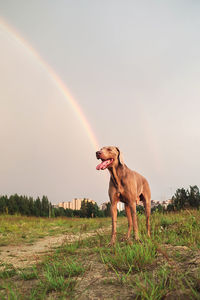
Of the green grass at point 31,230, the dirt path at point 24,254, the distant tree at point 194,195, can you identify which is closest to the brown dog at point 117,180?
the dirt path at point 24,254

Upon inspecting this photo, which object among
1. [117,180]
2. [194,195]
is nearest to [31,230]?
[117,180]

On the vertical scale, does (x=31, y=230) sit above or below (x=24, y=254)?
above

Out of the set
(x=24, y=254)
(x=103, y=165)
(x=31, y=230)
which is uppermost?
(x=103, y=165)

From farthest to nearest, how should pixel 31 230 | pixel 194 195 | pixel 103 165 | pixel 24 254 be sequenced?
1. pixel 194 195
2. pixel 31 230
3. pixel 24 254
4. pixel 103 165

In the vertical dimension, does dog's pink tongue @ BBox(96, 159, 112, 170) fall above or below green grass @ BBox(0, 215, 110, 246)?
above

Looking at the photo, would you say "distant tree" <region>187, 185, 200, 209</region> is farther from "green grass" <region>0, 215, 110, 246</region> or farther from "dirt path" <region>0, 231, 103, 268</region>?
"dirt path" <region>0, 231, 103, 268</region>

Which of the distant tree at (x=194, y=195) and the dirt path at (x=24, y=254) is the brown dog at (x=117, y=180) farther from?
the distant tree at (x=194, y=195)

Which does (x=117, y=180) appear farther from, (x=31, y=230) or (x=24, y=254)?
(x=31, y=230)

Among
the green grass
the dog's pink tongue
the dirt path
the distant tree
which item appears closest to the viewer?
the dirt path

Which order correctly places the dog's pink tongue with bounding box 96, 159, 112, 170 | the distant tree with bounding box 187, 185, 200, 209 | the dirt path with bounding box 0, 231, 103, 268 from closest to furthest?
the dirt path with bounding box 0, 231, 103, 268
the dog's pink tongue with bounding box 96, 159, 112, 170
the distant tree with bounding box 187, 185, 200, 209

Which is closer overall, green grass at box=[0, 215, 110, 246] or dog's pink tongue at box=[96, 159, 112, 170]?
dog's pink tongue at box=[96, 159, 112, 170]

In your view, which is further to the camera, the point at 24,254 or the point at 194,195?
the point at 194,195

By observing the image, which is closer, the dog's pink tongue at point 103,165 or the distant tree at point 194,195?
the dog's pink tongue at point 103,165

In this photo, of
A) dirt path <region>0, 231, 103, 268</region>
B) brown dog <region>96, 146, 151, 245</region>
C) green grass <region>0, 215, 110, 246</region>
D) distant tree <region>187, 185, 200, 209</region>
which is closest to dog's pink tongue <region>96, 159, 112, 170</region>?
brown dog <region>96, 146, 151, 245</region>
